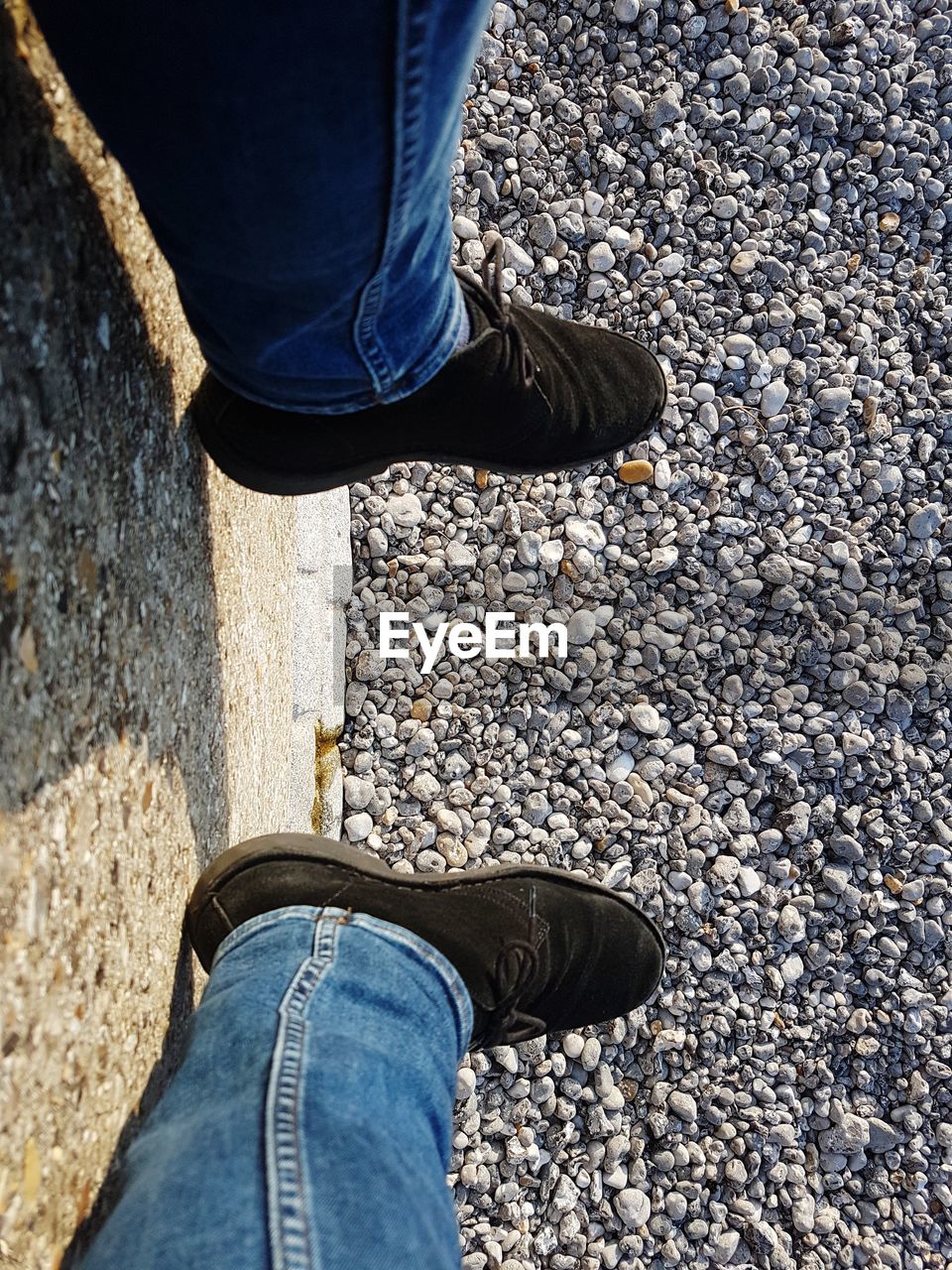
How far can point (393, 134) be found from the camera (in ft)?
1.32

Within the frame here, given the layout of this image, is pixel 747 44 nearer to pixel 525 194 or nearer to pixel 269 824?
pixel 525 194

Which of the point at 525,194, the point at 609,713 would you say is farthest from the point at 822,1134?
the point at 525,194

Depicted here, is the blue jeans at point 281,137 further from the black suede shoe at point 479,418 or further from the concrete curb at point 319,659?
the concrete curb at point 319,659

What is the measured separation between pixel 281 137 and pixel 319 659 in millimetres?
1062

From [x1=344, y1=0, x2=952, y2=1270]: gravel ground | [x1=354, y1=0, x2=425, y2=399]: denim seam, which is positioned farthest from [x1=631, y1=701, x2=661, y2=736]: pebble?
[x1=354, y1=0, x2=425, y2=399]: denim seam

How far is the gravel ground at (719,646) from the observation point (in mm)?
1438

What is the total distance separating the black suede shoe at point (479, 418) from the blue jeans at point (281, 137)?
0.18 m

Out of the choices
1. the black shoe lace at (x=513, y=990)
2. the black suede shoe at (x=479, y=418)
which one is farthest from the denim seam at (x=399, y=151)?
the black shoe lace at (x=513, y=990)

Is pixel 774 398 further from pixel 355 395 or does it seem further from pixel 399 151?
pixel 399 151

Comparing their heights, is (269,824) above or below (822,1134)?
above

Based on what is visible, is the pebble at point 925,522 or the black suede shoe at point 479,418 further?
the pebble at point 925,522

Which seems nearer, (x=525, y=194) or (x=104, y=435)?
(x=104, y=435)

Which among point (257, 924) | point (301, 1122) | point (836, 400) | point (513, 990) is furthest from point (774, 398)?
point (301, 1122)

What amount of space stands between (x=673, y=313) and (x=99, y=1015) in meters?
1.36
